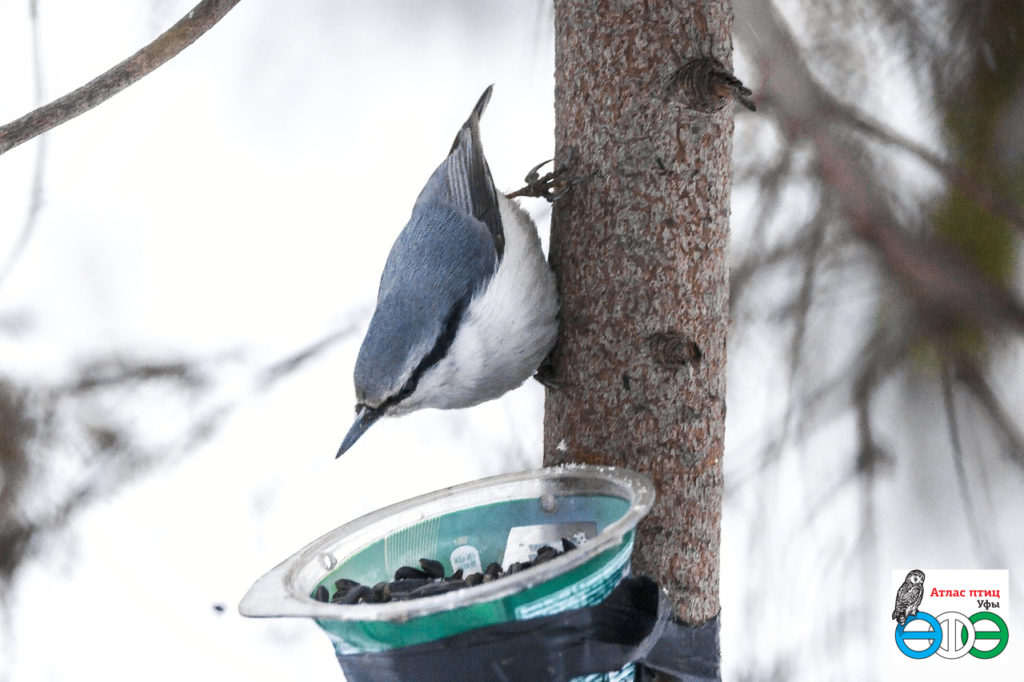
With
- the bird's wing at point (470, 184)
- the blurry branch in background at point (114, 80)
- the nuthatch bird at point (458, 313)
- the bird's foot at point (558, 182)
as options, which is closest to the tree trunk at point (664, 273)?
the bird's foot at point (558, 182)

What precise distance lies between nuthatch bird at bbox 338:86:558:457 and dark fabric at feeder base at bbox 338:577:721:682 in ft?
1.37

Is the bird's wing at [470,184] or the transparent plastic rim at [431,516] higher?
the bird's wing at [470,184]

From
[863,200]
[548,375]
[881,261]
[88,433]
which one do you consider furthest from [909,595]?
[88,433]

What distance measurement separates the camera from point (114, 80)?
3.30ft

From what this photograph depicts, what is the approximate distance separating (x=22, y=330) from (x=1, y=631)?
0.62m

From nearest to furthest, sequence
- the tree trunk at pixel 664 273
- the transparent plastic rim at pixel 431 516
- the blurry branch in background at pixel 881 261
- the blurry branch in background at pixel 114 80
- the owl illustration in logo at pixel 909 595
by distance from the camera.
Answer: the transparent plastic rim at pixel 431 516 < the blurry branch in background at pixel 114 80 < the tree trunk at pixel 664 273 < the blurry branch in background at pixel 881 261 < the owl illustration in logo at pixel 909 595

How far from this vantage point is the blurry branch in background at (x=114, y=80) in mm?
976

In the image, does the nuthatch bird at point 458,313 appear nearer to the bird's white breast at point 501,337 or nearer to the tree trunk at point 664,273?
the bird's white breast at point 501,337

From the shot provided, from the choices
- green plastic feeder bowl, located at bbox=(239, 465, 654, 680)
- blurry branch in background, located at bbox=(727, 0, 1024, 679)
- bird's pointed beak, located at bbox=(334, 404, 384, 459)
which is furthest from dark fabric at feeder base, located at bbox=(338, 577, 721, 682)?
blurry branch in background, located at bbox=(727, 0, 1024, 679)

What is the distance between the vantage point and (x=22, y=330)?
1.75 m

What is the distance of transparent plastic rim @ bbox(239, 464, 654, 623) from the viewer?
80 centimetres

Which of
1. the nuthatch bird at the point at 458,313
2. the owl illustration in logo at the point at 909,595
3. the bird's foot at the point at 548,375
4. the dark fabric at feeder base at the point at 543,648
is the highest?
the nuthatch bird at the point at 458,313

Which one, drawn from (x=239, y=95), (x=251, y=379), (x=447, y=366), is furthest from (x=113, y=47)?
(x=447, y=366)

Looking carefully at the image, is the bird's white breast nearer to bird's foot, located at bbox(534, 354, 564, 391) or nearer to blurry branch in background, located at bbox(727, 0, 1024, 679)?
bird's foot, located at bbox(534, 354, 564, 391)
